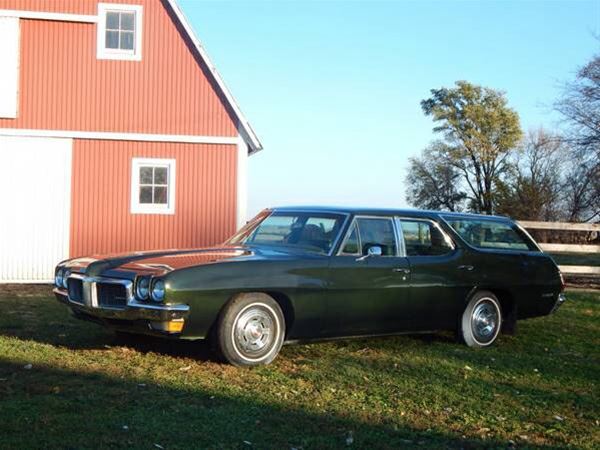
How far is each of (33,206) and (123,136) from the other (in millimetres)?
2186

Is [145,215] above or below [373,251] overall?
above

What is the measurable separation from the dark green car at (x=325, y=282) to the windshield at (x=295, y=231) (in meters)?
0.01

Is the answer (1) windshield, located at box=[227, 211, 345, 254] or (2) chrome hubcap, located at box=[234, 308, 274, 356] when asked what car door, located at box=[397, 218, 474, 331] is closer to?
(1) windshield, located at box=[227, 211, 345, 254]

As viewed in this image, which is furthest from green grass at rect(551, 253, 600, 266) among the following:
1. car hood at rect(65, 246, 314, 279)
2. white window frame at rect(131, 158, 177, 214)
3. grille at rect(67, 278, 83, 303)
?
grille at rect(67, 278, 83, 303)

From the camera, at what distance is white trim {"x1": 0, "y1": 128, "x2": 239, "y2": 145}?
13930 mm

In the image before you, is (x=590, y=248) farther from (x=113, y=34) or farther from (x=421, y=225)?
(x=113, y=34)

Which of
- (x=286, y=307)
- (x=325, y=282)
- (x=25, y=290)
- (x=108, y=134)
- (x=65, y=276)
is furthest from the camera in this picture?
(x=108, y=134)

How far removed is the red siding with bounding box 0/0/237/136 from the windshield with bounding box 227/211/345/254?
694cm

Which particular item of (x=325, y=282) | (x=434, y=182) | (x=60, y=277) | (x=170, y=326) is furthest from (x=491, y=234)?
(x=434, y=182)

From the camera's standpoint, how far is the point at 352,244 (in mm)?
7305

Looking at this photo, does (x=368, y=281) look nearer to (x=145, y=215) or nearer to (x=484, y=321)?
(x=484, y=321)

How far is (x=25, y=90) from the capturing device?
14.0m

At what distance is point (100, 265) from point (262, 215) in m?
2.09

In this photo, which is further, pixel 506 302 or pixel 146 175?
pixel 146 175
